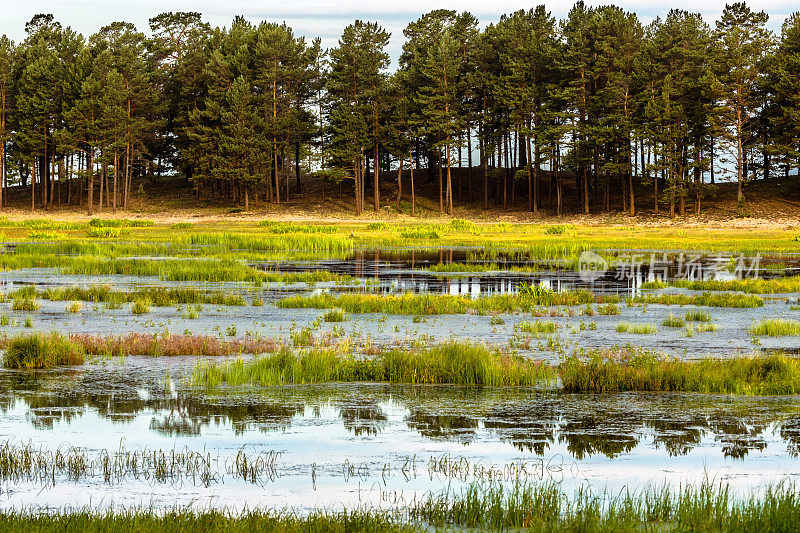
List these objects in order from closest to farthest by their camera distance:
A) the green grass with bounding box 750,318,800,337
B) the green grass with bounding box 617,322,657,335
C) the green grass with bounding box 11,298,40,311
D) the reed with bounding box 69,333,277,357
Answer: the reed with bounding box 69,333,277,357, the green grass with bounding box 750,318,800,337, the green grass with bounding box 617,322,657,335, the green grass with bounding box 11,298,40,311

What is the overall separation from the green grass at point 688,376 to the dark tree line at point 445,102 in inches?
2679

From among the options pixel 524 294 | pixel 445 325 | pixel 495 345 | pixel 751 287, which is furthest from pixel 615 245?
pixel 495 345

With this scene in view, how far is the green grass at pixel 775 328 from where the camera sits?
21219mm

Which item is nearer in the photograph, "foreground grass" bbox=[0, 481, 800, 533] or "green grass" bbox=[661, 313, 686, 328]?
"foreground grass" bbox=[0, 481, 800, 533]

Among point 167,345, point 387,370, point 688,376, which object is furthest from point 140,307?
point 688,376

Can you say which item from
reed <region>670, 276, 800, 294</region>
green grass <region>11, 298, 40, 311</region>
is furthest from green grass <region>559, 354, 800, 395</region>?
reed <region>670, 276, 800, 294</region>

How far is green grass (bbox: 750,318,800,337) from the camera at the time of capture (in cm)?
2122

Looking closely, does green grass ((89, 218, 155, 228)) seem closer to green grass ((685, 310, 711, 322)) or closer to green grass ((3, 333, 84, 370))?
green grass ((685, 310, 711, 322))

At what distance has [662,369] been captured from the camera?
608 inches

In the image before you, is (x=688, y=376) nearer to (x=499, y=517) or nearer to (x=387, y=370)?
(x=387, y=370)

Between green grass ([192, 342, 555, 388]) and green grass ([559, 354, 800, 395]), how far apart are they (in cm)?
82

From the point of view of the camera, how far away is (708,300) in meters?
27.8

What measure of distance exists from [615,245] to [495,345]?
132 feet

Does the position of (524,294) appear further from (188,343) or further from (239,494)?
(239,494)
